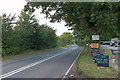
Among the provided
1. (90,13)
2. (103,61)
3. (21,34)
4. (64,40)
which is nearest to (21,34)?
(21,34)

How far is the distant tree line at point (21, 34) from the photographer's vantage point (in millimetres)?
21320

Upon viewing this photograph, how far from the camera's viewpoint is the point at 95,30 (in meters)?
16.1

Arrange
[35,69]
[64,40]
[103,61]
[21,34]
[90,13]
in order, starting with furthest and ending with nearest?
1. [64,40]
2. [21,34]
3. [90,13]
4. [35,69]
5. [103,61]

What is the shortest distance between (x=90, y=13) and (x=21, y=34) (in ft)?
63.1

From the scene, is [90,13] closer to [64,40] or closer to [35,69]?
[35,69]

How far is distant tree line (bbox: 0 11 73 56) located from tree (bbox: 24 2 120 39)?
7.68 meters

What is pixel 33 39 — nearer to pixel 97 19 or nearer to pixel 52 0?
pixel 52 0

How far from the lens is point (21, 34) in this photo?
28203 mm

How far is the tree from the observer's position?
11367mm

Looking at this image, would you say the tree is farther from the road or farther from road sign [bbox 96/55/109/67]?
the road

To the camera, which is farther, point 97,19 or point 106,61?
point 97,19

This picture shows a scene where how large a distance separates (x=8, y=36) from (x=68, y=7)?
453 inches

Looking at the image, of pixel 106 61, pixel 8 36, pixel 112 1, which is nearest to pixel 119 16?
pixel 112 1

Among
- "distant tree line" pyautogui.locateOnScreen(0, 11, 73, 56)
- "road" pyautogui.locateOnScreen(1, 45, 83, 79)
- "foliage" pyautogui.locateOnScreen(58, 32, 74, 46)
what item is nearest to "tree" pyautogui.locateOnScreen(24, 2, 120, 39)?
"road" pyautogui.locateOnScreen(1, 45, 83, 79)
